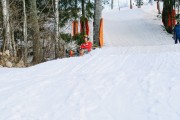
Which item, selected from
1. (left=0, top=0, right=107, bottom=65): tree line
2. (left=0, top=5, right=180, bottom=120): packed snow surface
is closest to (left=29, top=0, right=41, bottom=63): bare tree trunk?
(left=0, top=0, right=107, bottom=65): tree line

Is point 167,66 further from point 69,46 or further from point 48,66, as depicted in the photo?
point 69,46

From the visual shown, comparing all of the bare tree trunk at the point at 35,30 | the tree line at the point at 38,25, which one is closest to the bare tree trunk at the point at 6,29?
the tree line at the point at 38,25

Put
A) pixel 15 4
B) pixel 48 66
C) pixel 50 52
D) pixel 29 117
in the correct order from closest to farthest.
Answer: pixel 29 117 < pixel 48 66 < pixel 15 4 < pixel 50 52

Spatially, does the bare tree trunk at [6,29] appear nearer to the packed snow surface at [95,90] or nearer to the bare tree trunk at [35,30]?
the bare tree trunk at [35,30]

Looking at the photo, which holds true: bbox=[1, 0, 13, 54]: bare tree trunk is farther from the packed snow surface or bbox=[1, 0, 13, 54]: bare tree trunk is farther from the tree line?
the packed snow surface

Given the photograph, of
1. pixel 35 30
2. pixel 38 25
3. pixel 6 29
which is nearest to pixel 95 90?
pixel 6 29

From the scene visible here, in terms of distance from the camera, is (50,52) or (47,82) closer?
(47,82)

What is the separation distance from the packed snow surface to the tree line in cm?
428

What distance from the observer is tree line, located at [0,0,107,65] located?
53.1 ft

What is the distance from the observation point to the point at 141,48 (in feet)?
58.7

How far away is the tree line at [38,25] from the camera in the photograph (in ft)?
53.1

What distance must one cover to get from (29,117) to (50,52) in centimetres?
1447

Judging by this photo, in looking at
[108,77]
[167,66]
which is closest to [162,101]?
[108,77]

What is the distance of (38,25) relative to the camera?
1881 cm
